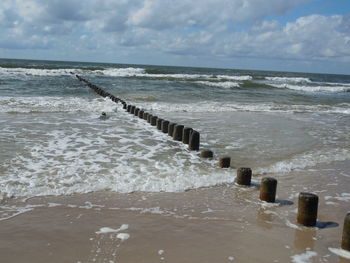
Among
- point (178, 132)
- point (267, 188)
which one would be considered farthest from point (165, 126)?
point (267, 188)

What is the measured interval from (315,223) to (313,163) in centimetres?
420

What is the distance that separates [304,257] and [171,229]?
1.75 m

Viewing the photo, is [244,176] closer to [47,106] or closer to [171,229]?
[171,229]

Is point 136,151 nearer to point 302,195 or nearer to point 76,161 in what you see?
point 76,161

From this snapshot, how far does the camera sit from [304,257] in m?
4.68

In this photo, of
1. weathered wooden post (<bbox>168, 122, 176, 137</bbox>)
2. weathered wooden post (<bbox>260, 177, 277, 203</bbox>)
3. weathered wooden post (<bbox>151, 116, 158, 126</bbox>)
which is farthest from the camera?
weathered wooden post (<bbox>151, 116, 158, 126</bbox>)

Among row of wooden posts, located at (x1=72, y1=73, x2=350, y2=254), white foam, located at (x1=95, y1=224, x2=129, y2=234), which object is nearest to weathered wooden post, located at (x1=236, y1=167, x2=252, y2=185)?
row of wooden posts, located at (x1=72, y1=73, x2=350, y2=254)

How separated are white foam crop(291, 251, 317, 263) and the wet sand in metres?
0.01

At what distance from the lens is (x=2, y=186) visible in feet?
22.2

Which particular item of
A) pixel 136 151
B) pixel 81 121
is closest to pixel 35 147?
pixel 136 151

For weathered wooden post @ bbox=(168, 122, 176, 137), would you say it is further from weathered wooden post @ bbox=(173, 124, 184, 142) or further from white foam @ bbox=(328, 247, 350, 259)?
white foam @ bbox=(328, 247, 350, 259)

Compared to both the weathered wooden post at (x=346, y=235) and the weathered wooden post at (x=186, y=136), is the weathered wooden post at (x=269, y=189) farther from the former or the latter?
the weathered wooden post at (x=186, y=136)

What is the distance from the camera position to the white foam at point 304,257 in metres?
4.60

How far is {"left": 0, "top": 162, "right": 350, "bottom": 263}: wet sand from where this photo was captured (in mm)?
4551
